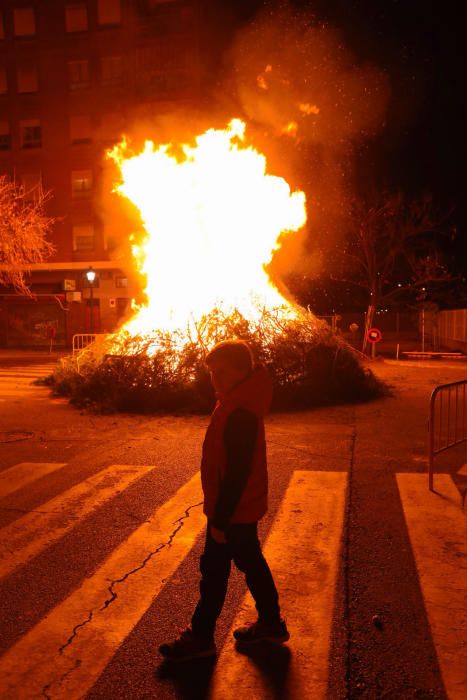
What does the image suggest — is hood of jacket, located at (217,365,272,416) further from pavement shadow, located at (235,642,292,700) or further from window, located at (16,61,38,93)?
window, located at (16,61,38,93)

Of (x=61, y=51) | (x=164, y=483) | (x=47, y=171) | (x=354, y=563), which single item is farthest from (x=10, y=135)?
(x=354, y=563)

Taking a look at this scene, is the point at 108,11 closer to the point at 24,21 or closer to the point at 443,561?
the point at 24,21

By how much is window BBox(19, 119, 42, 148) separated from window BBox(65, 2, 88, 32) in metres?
5.63

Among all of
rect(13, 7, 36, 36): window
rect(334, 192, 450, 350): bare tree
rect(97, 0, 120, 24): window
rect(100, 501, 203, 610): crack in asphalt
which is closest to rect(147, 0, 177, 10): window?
rect(97, 0, 120, 24): window

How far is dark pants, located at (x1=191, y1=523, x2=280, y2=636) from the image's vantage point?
3.26m

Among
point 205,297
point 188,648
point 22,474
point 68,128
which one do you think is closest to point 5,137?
point 68,128

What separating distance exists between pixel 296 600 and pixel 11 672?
5.68 feet

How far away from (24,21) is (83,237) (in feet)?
42.6

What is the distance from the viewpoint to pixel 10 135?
120 feet

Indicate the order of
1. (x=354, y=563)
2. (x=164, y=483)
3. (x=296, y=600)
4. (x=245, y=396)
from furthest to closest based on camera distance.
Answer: (x=164, y=483) < (x=354, y=563) < (x=296, y=600) < (x=245, y=396)

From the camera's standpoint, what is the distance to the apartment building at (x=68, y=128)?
115 feet

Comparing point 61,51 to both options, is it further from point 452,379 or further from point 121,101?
point 452,379

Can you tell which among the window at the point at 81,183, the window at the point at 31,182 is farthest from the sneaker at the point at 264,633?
the window at the point at 31,182

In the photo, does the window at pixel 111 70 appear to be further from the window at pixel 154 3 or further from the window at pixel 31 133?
the window at pixel 31 133
